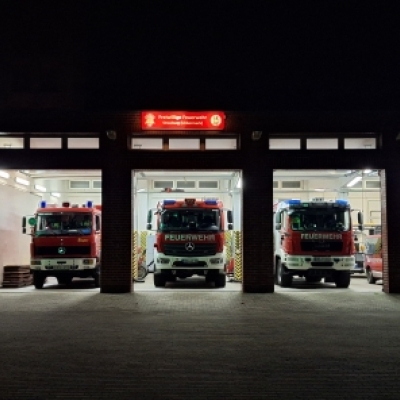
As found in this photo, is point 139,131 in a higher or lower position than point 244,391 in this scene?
higher

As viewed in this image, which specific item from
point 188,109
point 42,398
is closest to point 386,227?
point 188,109

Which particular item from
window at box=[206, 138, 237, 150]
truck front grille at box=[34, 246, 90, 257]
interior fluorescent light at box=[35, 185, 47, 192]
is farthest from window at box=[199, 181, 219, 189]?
window at box=[206, 138, 237, 150]

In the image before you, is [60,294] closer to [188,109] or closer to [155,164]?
[155,164]

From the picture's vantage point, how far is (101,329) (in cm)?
971

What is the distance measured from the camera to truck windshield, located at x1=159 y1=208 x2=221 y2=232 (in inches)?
709

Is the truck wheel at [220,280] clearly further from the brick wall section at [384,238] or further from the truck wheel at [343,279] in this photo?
the brick wall section at [384,238]


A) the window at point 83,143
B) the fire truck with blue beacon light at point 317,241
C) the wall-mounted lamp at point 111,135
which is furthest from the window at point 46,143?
the fire truck with blue beacon light at point 317,241

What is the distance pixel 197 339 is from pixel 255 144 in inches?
337

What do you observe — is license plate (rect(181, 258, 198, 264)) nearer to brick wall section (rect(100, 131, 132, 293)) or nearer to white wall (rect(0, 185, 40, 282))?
brick wall section (rect(100, 131, 132, 293))

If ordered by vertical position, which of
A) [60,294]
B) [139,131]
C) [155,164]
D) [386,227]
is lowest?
[60,294]

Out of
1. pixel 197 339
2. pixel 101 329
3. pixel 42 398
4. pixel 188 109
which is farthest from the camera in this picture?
pixel 188 109

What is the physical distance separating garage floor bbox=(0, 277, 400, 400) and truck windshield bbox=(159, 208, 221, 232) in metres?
4.42

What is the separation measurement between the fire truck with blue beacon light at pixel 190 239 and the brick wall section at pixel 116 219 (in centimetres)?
214

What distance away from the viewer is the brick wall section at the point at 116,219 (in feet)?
52.2
